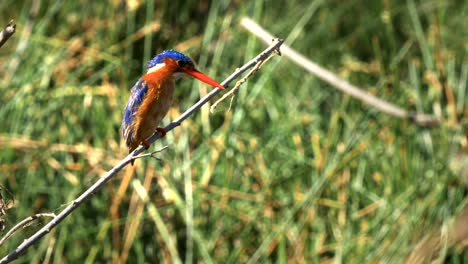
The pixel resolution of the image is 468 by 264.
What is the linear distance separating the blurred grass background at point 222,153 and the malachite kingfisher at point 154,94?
0.86 m

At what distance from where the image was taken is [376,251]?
3.13 m

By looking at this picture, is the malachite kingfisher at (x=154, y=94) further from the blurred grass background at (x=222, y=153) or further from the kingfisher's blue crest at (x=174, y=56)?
the blurred grass background at (x=222, y=153)

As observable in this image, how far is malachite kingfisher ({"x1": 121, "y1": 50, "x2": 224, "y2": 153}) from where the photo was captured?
2.29 m

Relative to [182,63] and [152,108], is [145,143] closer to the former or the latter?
[152,108]

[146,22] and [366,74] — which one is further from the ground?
[146,22]

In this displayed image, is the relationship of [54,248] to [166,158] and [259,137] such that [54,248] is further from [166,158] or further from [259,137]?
[259,137]

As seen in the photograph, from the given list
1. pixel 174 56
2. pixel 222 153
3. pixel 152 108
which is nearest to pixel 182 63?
pixel 174 56

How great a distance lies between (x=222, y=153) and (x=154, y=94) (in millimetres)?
1099

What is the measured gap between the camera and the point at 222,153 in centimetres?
339

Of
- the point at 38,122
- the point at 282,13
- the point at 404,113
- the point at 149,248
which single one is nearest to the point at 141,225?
the point at 149,248

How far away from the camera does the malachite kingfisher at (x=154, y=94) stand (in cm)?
229

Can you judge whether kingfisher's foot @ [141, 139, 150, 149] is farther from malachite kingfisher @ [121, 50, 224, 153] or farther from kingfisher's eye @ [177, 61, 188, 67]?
kingfisher's eye @ [177, 61, 188, 67]

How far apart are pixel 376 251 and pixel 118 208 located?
1026 millimetres

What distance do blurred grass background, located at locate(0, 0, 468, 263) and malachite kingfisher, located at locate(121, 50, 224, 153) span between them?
0.86 metres
